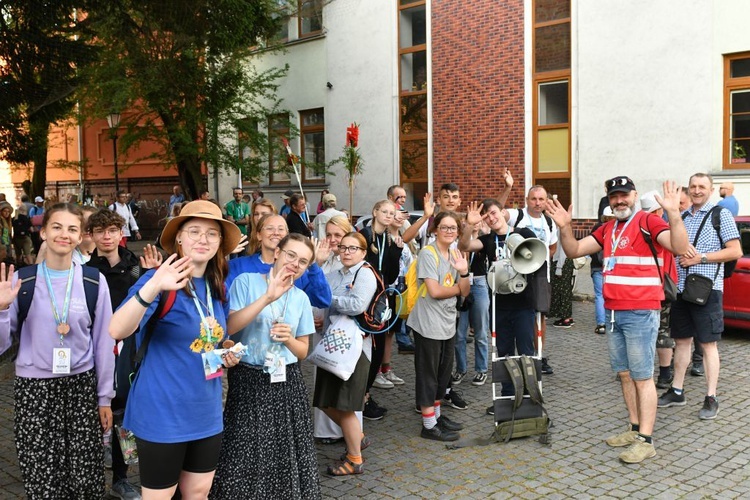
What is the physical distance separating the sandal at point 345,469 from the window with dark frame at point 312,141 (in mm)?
17018

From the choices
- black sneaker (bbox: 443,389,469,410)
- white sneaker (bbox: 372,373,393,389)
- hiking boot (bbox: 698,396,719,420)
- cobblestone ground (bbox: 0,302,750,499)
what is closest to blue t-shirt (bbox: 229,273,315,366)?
cobblestone ground (bbox: 0,302,750,499)

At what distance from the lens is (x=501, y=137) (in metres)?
17.2

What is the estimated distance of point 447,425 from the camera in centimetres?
597

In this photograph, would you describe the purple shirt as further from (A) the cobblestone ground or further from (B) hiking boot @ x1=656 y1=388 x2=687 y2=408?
(B) hiking boot @ x1=656 y1=388 x2=687 y2=408

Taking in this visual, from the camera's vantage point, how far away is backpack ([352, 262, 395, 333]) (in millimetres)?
5246

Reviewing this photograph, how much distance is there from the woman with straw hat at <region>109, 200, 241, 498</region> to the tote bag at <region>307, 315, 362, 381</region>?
1644 millimetres

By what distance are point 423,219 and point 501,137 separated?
999 centimetres

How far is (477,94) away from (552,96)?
6.13 feet

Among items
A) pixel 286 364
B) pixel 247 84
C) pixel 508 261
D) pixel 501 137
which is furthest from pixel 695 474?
pixel 247 84

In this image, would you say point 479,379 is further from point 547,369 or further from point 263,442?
point 263,442

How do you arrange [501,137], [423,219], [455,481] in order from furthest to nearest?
1. [501,137]
2. [423,219]
3. [455,481]

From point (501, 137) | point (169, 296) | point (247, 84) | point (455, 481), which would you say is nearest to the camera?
point (169, 296)

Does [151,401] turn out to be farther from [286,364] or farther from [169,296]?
[286,364]

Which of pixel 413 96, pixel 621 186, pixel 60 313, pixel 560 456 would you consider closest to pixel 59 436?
pixel 60 313
